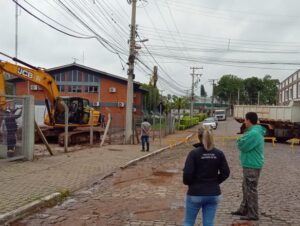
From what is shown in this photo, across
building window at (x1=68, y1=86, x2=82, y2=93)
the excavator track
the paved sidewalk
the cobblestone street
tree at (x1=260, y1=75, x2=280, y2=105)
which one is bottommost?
the cobblestone street

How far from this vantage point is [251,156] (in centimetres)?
758

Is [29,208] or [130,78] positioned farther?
[130,78]

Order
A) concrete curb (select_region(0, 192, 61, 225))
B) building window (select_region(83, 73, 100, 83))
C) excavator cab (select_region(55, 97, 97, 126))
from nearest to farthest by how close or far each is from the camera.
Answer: concrete curb (select_region(0, 192, 61, 225))
excavator cab (select_region(55, 97, 97, 126))
building window (select_region(83, 73, 100, 83))

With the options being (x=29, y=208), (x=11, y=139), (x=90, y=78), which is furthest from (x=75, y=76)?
(x=29, y=208)

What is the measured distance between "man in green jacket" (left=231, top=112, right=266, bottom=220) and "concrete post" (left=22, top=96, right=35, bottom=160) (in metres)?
9.22

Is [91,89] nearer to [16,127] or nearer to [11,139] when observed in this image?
[16,127]

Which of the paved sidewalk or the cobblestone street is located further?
the paved sidewalk

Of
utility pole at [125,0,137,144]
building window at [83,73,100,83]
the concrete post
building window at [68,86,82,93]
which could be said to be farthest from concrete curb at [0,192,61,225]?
building window at [68,86,82,93]

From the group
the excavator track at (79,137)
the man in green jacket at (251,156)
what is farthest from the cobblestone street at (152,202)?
the excavator track at (79,137)

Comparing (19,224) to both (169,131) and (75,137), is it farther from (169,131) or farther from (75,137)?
(169,131)

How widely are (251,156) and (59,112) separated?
59.7ft

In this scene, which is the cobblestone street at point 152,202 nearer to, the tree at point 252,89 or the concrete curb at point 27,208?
the concrete curb at point 27,208

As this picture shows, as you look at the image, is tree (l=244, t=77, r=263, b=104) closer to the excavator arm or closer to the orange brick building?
the orange brick building

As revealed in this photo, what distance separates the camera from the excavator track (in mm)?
23766
